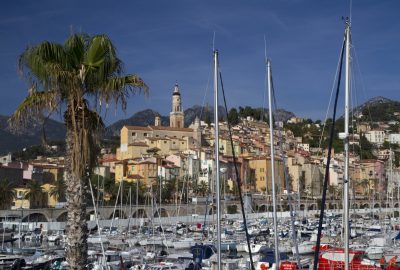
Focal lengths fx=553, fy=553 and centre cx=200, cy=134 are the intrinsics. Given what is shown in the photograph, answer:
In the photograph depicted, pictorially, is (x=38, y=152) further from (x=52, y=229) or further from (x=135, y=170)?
(x=52, y=229)

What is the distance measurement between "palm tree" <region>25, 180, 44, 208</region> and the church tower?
7901cm

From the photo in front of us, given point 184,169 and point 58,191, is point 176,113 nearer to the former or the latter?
point 184,169

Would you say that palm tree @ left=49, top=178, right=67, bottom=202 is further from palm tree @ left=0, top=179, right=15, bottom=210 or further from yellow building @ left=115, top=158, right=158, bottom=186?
yellow building @ left=115, top=158, right=158, bottom=186

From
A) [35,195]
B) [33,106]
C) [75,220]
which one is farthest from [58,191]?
[75,220]

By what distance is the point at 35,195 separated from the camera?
83250 millimetres

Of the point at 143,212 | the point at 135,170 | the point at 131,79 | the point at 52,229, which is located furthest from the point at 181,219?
the point at 131,79

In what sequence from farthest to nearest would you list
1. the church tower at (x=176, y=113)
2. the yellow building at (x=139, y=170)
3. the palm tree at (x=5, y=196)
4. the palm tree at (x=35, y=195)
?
the church tower at (x=176, y=113) < the yellow building at (x=139, y=170) < the palm tree at (x=35, y=195) < the palm tree at (x=5, y=196)

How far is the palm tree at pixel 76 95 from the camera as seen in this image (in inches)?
348

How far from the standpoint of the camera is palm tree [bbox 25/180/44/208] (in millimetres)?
82375

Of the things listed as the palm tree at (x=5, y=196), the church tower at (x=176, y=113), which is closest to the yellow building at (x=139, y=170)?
the palm tree at (x=5, y=196)

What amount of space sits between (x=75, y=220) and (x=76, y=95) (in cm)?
203

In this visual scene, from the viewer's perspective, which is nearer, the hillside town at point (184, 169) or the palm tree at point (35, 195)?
the palm tree at point (35, 195)

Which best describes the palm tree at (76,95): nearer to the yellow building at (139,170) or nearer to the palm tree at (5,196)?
the palm tree at (5,196)

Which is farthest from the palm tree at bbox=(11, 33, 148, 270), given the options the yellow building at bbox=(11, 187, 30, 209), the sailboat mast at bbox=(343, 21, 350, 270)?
the yellow building at bbox=(11, 187, 30, 209)
